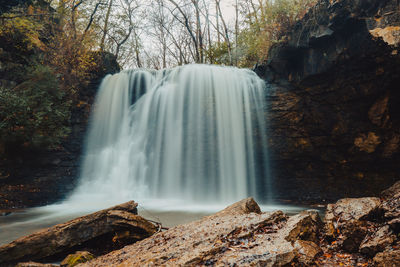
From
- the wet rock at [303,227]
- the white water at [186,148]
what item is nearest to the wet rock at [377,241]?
the wet rock at [303,227]

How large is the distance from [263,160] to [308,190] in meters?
2.04

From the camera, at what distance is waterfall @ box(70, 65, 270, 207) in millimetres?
9289

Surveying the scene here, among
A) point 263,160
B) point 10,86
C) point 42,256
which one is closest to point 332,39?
point 263,160

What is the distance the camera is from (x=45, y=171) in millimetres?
9094

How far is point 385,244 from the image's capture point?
220 centimetres

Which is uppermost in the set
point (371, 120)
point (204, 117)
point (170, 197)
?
point (204, 117)

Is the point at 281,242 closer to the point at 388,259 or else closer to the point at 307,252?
the point at 307,252

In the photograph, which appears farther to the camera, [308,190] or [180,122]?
[180,122]

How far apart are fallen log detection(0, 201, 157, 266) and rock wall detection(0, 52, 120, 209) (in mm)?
5791

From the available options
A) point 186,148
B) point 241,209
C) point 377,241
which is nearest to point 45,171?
point 186,148

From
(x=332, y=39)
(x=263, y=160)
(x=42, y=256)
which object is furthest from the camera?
(x=263, y=160)

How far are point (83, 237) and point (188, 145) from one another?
20.5ft

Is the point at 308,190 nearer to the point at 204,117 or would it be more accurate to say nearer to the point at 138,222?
the point at 204,117

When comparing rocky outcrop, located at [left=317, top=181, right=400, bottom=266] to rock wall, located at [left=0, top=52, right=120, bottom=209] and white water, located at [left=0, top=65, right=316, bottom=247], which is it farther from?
rock wall, located at [left=0, top=52, right=120, bottom=209]
